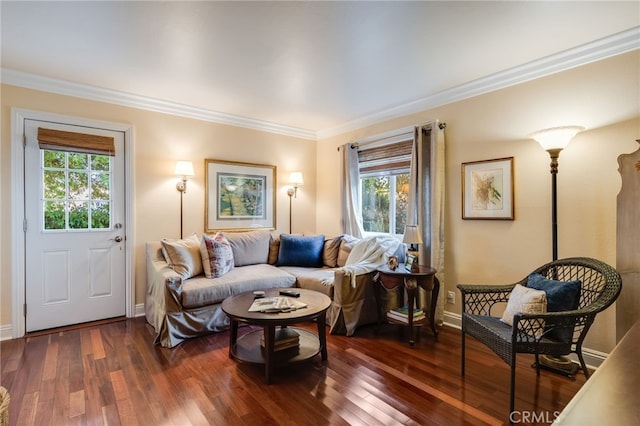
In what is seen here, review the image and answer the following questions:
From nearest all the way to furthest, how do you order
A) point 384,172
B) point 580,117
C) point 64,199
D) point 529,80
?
point 580,117, point 529,80, point 64,199, point 384,172

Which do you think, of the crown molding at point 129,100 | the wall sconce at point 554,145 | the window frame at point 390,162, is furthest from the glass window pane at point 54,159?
the wall sconce at point 554,145

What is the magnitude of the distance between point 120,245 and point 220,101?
Result: 198cm

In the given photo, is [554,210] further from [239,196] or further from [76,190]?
[76,190]

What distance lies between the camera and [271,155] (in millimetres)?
4605

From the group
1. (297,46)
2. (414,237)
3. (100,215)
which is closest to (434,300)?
(414,237)

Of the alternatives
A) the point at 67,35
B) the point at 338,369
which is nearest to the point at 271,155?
the point at 67,35

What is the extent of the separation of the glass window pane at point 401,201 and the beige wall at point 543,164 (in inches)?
25.0

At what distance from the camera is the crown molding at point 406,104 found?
91.0 inches

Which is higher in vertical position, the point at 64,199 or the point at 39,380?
the point at 64,199

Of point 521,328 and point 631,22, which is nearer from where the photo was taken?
point 521,328

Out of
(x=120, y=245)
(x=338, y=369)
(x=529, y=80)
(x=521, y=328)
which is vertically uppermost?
(x=529, y=80)

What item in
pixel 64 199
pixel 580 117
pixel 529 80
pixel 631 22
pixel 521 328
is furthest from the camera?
pixel 64 199

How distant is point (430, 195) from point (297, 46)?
200 centimetres

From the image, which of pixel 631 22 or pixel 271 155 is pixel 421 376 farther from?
pixel 271 155
